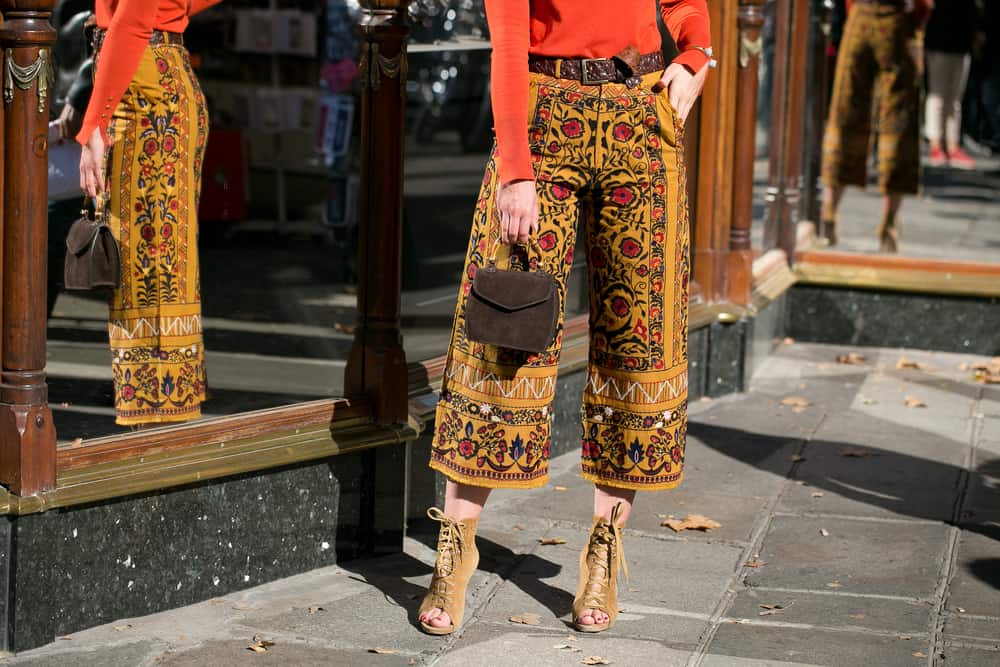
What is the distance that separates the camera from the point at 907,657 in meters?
3.82

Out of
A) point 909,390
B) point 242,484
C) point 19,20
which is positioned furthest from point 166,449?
point 909,390

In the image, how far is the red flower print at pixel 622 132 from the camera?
3.71 meters

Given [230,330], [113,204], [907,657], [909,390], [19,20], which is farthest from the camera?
[909,390]

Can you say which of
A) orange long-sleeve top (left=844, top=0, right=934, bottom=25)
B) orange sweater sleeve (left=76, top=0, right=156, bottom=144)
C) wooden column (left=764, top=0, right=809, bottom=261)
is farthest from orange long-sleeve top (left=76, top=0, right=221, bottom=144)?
orange long-sleeve top (left=844, top=0, right=934, bottom=25)

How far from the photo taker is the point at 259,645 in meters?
3.81

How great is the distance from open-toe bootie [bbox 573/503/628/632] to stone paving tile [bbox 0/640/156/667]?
3.49ft

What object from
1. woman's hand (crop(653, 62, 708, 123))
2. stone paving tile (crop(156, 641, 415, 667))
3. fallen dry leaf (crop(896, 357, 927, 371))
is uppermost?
woman's hand (crop(653, 62, 708, 123))

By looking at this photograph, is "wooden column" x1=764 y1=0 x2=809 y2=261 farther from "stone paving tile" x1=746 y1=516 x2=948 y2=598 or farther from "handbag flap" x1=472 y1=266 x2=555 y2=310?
"handbag flap" x1=472 y1=266 x2=555 y2=310

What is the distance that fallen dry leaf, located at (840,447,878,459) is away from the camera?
19.4 ft

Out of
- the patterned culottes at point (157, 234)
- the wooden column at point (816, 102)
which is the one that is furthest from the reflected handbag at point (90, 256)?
the wooden column at point (816, 102)

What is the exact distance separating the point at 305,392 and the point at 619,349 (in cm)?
138

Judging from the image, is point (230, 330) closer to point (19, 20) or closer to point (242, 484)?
point (242, 484)

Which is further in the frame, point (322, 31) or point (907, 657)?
point (322, 31)

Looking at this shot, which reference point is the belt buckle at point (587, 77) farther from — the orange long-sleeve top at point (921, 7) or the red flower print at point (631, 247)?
the orange long-sleeve top at point (921, 7)
